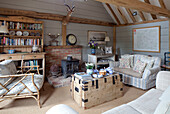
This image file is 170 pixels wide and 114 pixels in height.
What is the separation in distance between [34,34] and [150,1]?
4.56 m

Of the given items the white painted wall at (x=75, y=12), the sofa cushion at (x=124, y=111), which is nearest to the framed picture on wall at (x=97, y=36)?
the white painted wall at (x=75, y=12)

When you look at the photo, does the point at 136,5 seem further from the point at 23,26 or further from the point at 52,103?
the point at 23,26

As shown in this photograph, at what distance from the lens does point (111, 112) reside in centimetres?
146

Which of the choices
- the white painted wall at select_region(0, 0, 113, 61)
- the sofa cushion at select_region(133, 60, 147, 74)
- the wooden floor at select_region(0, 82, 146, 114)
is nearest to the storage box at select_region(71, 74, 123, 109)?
the wooden floor at select_region(0, 82, 146, 114)

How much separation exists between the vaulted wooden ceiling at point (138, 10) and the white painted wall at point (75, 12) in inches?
18.4

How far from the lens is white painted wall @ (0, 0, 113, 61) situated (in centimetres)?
415

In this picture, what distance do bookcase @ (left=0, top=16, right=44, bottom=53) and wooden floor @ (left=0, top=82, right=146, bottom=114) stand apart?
180 centimetres

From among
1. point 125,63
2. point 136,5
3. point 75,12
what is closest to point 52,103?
point 125,63

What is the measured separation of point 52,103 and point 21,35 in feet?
8.76

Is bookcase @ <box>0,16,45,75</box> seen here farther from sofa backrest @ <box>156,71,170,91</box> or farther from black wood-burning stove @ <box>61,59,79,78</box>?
sofa backrest @ <box>156,71,170,91</box>

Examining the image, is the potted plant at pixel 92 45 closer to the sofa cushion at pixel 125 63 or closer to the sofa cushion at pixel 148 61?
the sofa cushion at pixel 125 63

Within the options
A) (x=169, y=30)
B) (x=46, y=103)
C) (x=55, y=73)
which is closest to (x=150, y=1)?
(x=169, y=30)

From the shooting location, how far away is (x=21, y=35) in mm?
3982

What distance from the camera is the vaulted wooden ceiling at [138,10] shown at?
9.31 feet
